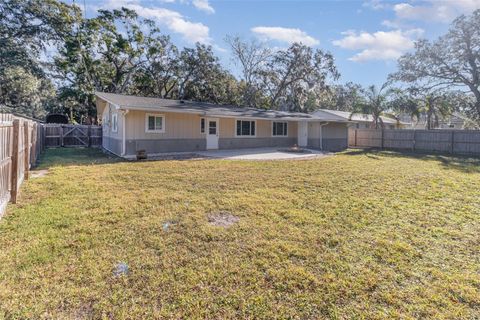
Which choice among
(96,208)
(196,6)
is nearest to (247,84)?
(196,6)

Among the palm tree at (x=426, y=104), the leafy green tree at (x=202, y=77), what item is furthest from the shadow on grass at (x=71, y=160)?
the palm tree at (x=426, y=104)

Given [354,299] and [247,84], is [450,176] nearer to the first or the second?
[354,299]

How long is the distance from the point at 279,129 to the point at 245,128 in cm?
318

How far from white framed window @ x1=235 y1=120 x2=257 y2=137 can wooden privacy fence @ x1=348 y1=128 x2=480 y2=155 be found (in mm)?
9901

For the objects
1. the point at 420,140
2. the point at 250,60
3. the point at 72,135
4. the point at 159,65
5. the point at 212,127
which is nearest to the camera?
the point at 212,127

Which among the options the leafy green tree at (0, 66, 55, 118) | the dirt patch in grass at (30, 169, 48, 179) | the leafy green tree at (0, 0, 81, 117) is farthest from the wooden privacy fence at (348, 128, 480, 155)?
the leafy green tree at (0, 0, 81, 117)

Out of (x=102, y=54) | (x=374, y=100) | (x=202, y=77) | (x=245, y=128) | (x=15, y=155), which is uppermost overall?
(x=102, y=54)

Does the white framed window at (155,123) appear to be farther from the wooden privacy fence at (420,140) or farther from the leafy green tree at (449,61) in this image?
the leafy green tree at (449,61)

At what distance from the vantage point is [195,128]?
14906 millimetres

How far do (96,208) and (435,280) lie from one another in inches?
214

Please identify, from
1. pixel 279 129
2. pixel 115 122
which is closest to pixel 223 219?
pixel 115 122

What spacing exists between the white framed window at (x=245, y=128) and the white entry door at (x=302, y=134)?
434 centimetres

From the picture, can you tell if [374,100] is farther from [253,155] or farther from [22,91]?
[22,91]

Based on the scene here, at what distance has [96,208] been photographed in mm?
5254
